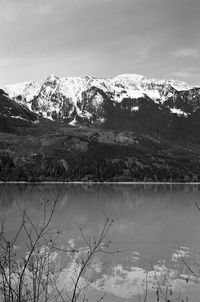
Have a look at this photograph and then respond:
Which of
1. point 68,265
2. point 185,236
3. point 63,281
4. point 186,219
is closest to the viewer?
point 63,281

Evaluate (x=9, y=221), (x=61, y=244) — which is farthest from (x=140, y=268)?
(x=9, y=221)

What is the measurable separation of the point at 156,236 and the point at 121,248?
336 inches

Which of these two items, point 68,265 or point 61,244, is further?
point 61,244

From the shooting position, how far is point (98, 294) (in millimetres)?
18141

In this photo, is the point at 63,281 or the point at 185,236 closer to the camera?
the point at 63,281

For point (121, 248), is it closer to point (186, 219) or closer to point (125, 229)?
point (125, 229)

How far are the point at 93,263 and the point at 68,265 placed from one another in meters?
→ 1.77

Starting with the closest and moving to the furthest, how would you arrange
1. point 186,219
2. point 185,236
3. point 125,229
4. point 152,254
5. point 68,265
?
1. point 68,265
2. point 152,254
3. point 185,236
4. point 125,229
5. point 186,219

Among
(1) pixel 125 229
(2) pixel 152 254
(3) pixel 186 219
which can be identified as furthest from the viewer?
(3) pixel 186 219

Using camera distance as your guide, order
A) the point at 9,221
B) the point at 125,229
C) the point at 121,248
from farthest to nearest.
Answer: the point at 9,221 → the point at 125,229 → the point at 121,248

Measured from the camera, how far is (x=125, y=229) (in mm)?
41781

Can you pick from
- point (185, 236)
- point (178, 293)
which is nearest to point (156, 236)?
point (185, 236)

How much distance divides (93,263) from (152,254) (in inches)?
223

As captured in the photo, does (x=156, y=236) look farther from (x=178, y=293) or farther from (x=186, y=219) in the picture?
(x=178, y=293)
